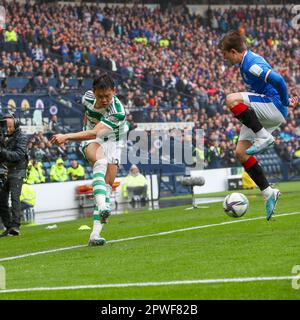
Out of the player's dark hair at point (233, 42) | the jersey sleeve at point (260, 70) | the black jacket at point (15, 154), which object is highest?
the player's dark hair at point (233, 42)

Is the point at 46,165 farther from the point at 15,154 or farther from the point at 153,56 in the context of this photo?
the point at 153,56

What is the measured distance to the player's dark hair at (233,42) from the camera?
11977 millimetres

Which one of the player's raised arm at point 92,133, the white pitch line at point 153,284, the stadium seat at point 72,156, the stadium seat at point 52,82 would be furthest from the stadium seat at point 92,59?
the white pitch line at point 153,284

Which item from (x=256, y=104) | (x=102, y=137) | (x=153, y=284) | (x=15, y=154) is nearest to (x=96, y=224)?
(x=102, y=137)

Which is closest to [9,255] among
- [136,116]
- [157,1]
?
[136,116]

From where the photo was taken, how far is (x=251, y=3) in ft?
182

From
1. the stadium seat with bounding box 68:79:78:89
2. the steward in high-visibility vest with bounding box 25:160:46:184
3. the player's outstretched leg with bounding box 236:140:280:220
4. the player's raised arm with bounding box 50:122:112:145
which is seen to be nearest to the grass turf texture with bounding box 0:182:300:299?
the player's outstretched leg with bounding box 236:140:280:220

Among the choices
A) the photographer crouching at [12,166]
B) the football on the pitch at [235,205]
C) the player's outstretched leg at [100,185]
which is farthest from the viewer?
the photographer crouching at [12,166]

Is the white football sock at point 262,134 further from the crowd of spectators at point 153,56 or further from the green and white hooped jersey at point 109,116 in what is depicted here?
the crowd of spectators at point 153,56

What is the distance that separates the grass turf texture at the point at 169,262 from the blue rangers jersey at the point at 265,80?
1821 mm

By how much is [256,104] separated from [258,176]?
100 cm

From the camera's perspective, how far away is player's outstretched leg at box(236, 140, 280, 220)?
11.9 m

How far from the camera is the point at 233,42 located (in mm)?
12016

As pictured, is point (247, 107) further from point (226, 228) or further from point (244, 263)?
point (244, 263)
